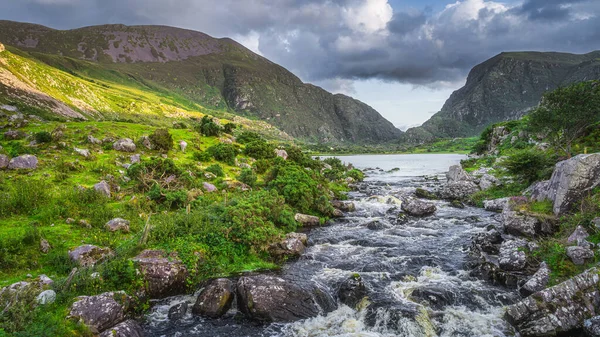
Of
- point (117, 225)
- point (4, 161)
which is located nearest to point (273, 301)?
point (117, 225)

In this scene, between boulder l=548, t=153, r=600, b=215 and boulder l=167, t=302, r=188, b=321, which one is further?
boulder l=548, t=153, r=600, b=215

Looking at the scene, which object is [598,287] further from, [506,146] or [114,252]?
[506,146]

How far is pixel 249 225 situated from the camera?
21.7 metres

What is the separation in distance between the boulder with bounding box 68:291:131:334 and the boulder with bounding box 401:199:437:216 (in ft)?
95.9

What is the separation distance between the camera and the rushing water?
1306cm

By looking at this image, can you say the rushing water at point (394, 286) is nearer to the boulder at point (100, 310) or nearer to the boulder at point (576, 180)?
the boulder at point (100, 310)

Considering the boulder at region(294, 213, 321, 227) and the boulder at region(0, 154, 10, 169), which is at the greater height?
the boulder at region(0, 154, 10, 169)

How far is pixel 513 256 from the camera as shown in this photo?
17.4 meters

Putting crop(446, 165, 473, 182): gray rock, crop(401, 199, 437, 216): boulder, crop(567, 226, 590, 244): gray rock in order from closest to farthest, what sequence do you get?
1. crop(567, 226, 590, 244): gray rock
2. crop(401, 199, 437, 216): boulder
3. crop(446, 165, 473, 182): gray rock

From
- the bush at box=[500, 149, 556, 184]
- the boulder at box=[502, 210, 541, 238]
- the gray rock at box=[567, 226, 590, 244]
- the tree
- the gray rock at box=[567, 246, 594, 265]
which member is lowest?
the boulder at box=[502, 210, 541, 238]

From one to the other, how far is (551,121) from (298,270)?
35377 millimetres

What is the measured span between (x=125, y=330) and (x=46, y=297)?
3649 millimetres

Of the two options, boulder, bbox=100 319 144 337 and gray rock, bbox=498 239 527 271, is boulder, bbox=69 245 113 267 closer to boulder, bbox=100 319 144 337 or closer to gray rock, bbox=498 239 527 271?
boulder, bbox=100 319 144 337

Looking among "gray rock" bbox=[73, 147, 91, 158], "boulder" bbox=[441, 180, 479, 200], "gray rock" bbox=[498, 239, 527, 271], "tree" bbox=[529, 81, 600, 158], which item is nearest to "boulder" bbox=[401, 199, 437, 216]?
"boulder" bbox=[441, 180, 479, 200]
